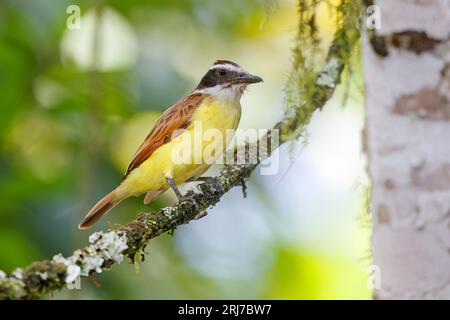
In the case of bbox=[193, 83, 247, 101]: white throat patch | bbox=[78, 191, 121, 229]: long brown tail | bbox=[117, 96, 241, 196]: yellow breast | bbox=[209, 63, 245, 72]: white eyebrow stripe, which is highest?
bbox=[209, 63, 245, 72]: white eyebrow stripe

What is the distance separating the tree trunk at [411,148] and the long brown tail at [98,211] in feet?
6.20

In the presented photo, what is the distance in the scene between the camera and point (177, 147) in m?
3.85

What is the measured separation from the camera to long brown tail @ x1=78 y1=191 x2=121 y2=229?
3629mm

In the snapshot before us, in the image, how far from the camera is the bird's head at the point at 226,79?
163 inches

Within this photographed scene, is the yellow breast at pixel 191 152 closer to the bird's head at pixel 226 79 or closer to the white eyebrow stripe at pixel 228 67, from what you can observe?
→ the bird's head at pixel 226 79

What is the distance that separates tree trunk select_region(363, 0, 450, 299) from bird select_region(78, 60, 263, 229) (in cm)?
185

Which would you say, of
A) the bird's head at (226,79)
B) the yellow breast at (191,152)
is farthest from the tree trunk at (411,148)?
the bird's head at (226,79)

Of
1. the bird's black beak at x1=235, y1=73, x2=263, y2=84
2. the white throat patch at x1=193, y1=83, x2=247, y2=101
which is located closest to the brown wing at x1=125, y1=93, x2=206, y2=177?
the white throat patch at x1=193, y1=83, x2=247, y2=101

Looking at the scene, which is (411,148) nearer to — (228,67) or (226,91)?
(226,91)

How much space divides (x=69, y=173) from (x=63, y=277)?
202 centimetres

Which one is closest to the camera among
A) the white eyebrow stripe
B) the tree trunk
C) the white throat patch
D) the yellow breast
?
the tree trunk

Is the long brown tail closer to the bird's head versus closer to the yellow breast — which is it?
the yellow breast

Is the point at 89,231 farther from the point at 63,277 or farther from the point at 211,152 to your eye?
the point at 63,277
